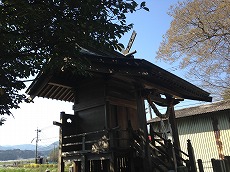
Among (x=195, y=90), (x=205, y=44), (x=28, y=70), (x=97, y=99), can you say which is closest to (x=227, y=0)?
(x=205, y=44)

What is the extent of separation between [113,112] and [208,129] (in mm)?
14538

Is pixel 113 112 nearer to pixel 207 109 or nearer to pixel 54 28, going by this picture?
pixel 54 28

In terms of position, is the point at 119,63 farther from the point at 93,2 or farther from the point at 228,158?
the point at 228,158

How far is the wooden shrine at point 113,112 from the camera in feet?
26.7

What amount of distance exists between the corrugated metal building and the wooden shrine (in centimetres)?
994

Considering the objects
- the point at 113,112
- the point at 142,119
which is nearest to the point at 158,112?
the point at 142,119

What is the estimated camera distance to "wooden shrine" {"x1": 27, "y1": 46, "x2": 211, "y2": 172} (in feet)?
26.7

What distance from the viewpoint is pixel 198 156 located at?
72.2 feet

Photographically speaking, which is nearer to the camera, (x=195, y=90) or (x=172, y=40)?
(x=195, y=90)

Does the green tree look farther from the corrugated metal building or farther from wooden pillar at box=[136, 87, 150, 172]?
the corrugated metal building

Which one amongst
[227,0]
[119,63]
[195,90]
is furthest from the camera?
[227,0]

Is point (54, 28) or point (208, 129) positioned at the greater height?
point (54, 28)

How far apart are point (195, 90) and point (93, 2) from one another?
8031 millimetres

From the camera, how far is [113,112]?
32.2ft
